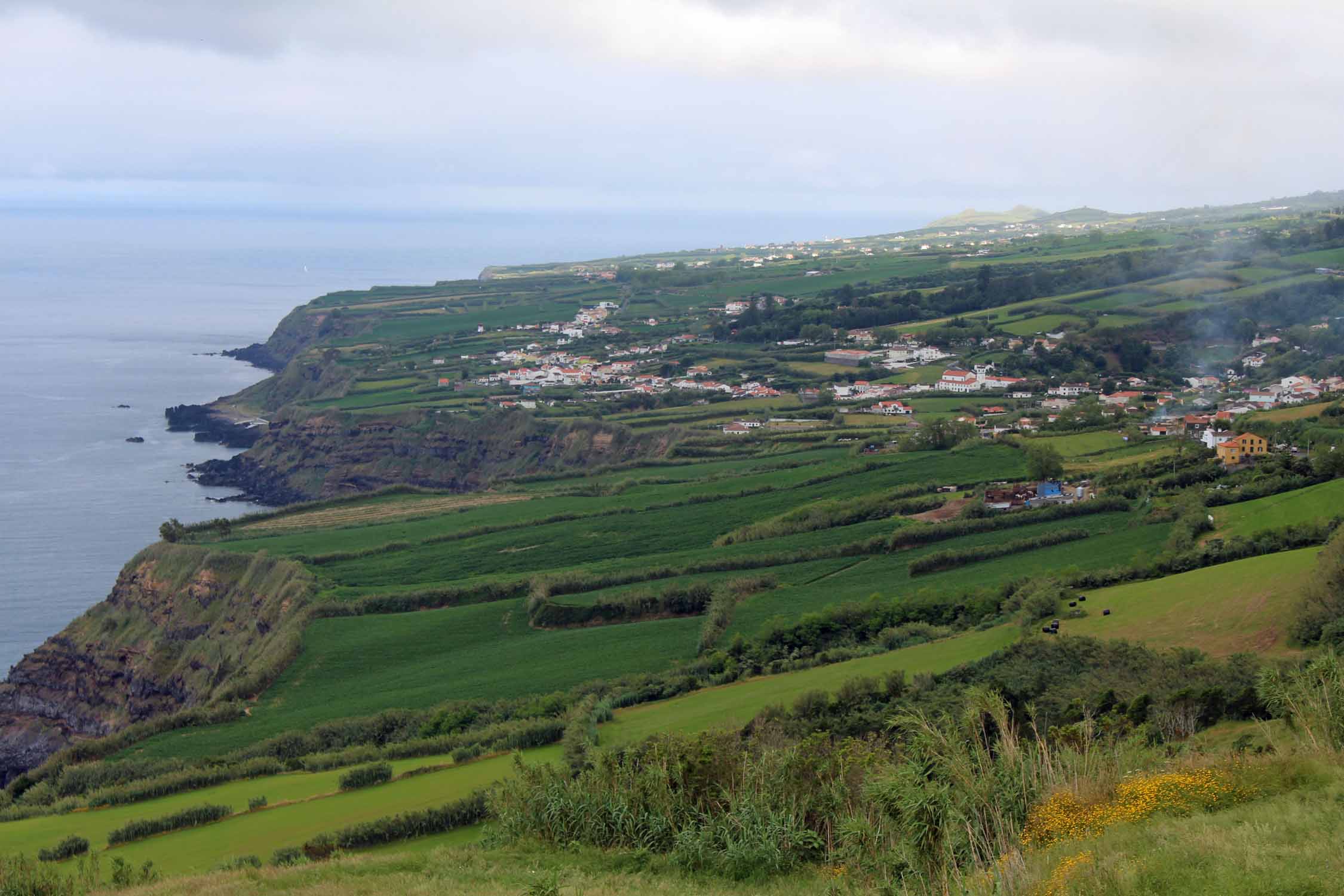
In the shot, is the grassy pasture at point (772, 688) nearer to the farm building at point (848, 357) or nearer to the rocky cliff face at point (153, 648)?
the rocky cliff face at point (153, 648)

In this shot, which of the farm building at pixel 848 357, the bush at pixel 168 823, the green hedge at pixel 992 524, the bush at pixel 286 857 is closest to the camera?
the bush at pixel 286 857

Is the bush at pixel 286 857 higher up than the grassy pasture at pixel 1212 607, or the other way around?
the grassy pasture at pixel 1212 607

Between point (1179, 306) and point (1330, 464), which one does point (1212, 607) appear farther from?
point (1179, 306)

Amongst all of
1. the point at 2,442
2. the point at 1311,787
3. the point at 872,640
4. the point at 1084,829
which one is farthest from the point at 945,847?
the point at 2,442

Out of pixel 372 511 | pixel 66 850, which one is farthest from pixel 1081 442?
pixel 66 850

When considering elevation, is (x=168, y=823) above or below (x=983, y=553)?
below

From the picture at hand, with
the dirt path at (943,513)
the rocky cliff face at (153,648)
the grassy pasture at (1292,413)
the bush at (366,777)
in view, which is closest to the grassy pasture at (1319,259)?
the grassy pasture at (1292,413)
